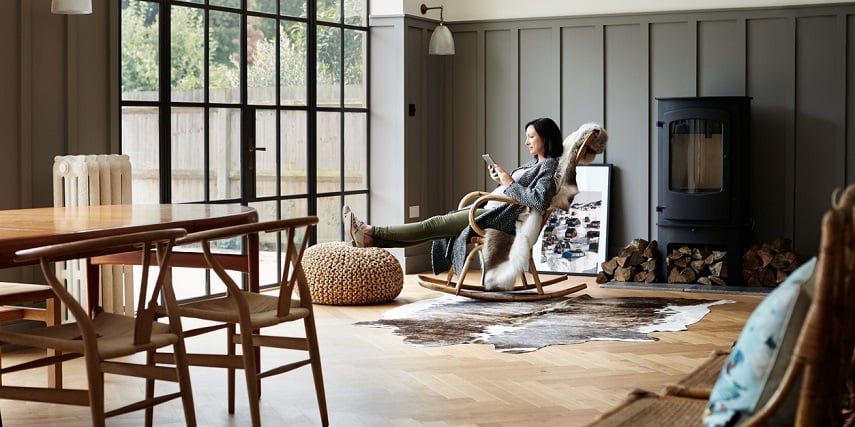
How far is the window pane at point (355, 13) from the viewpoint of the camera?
8109 millimetres

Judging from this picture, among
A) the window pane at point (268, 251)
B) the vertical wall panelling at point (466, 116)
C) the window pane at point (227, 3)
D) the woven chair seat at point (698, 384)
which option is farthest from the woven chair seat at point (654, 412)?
the vertical wall panelling at point (466, 116)

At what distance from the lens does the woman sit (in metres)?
6.61

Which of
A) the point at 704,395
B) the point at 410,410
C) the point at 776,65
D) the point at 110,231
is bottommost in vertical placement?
the point at 410,410

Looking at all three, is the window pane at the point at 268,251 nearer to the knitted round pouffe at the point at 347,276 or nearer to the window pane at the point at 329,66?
the knitted round pouffe at the point at 347,276

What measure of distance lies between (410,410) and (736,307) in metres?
3.28

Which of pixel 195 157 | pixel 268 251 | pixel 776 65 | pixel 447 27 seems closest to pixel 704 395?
pixel 195 157

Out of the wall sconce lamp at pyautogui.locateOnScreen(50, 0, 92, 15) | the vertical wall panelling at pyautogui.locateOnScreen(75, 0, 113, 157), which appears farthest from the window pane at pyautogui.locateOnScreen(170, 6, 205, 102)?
the wall sconce lamp at pyautogui.locateOnScreen(50, 0, 92, 15)

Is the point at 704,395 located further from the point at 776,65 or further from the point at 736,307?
the point at 776,65

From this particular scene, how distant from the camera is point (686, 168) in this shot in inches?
295

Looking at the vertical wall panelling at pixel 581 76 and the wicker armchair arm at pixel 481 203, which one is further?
the vertical wall panelling at pixel 581 76

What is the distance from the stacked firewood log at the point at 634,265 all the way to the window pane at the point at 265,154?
99.4 inches

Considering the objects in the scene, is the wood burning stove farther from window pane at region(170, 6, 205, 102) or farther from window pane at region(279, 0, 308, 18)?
window pane at region(170, 6, 205, 102)

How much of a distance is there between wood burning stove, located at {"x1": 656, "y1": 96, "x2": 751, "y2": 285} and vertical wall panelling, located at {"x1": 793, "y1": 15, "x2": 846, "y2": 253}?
476 mm

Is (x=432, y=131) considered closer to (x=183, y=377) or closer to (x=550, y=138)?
(x=550, y=138)
